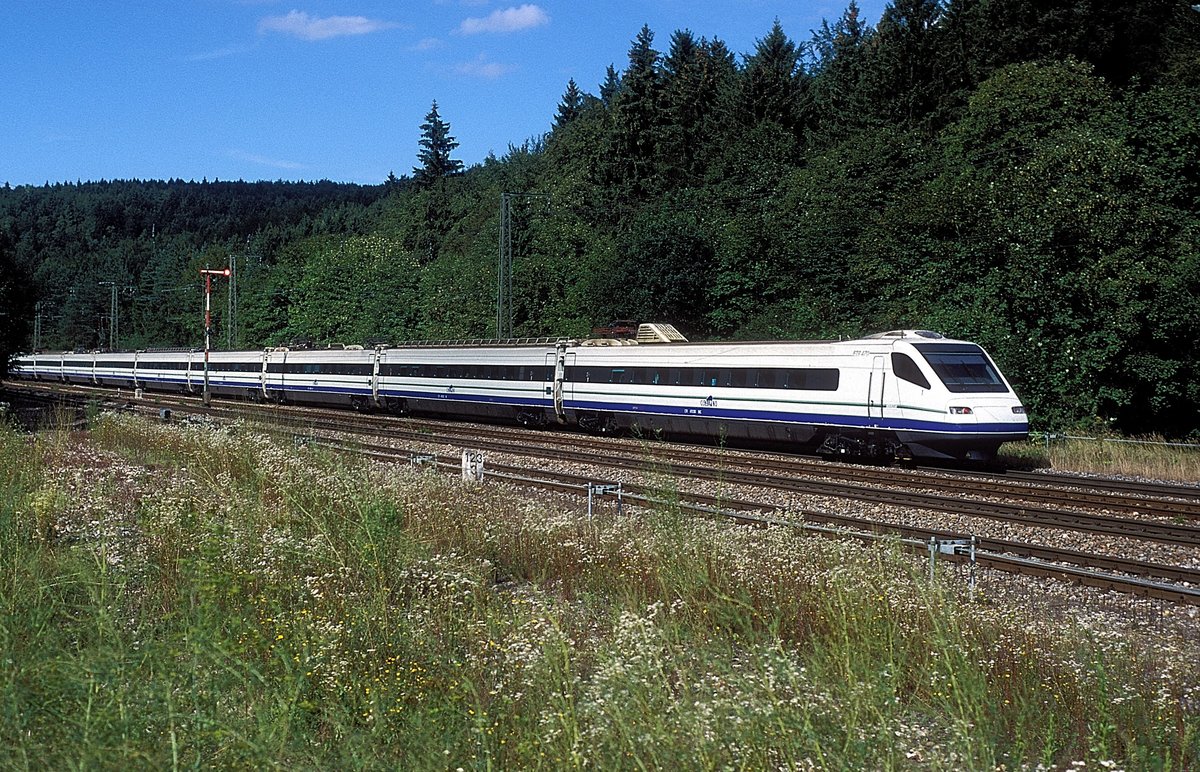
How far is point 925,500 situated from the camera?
1650 cm

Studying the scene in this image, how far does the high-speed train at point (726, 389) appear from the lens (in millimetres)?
20547

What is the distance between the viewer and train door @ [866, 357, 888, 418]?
2134 cm

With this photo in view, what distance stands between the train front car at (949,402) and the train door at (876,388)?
0.16m

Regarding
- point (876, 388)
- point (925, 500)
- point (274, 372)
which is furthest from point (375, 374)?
point (925, 500)

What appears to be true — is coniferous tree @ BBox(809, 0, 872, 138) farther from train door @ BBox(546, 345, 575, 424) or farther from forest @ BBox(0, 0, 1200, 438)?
train door @ BBox(546, 345, 575, 424)

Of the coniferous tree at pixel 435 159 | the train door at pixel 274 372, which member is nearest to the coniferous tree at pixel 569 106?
the coniferous tree at pixel 435 159

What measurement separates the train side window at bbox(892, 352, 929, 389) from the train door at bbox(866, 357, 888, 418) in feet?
0.90

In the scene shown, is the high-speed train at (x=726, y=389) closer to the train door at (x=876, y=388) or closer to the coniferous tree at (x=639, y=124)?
the train door at (x=876, y=388)

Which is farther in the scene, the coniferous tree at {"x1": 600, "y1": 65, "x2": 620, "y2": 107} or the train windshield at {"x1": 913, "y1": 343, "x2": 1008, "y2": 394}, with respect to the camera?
the coniferous tree at {"x1": 600, "y1": 65, "x2": 620, "y2": 107}

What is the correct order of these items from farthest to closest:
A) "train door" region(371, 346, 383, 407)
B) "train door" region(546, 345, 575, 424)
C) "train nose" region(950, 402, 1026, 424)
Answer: "train door" region(371, 346, 383, 407), "train door" region(546, 345, 575, 424), "train nose" region(950, 402, 1026, 424)

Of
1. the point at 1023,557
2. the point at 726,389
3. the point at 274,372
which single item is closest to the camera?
the point at 1023,557

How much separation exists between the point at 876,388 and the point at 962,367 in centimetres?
174

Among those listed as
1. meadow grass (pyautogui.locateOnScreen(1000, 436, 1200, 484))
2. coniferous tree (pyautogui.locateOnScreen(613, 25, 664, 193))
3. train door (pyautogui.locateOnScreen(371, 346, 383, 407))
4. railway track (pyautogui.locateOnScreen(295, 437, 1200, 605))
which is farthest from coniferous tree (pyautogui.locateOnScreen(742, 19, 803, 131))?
railway track (pyautogui.locateOnScreen(295, 437, 1200, 605))

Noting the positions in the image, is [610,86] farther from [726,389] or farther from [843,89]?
[726,389]
